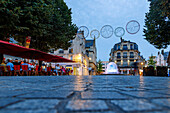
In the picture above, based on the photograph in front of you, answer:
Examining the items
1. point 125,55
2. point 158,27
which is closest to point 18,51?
point 158,27

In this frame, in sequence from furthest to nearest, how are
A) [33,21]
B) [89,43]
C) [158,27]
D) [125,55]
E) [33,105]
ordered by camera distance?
[125,55], [89,43], [158,27], [33,21], [33,105]

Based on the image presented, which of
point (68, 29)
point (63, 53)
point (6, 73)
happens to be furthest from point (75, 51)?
point (6, 73)

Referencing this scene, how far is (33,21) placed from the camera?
11.2m

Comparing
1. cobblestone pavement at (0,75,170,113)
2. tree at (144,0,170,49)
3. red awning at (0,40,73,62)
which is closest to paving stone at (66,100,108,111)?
cobblestone pavement at (0,75,170,113)

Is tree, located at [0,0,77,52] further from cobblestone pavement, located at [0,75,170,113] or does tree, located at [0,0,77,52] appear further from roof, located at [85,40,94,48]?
roof, located at [85,40,94,48]

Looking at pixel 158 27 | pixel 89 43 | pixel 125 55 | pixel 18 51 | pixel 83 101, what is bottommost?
pixel 83 101

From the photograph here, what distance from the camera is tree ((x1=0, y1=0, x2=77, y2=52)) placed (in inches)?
396

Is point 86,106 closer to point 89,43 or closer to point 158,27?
point 158,27

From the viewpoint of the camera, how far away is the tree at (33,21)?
1005 centimetres

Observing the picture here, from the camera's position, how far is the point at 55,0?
629 inches

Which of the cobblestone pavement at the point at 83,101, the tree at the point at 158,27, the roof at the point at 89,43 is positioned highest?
the roof at the point at 89,43

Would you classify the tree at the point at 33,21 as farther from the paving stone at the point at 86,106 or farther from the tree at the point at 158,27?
the paving stone at the point at 86,106

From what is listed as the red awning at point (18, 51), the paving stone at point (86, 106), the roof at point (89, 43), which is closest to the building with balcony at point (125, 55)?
the roof at point (89, 43)

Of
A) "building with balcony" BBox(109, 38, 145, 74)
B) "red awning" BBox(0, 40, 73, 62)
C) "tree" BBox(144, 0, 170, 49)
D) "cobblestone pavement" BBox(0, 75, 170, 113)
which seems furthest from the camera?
"building with balcony" BBox(109, 38, 145, 74)
